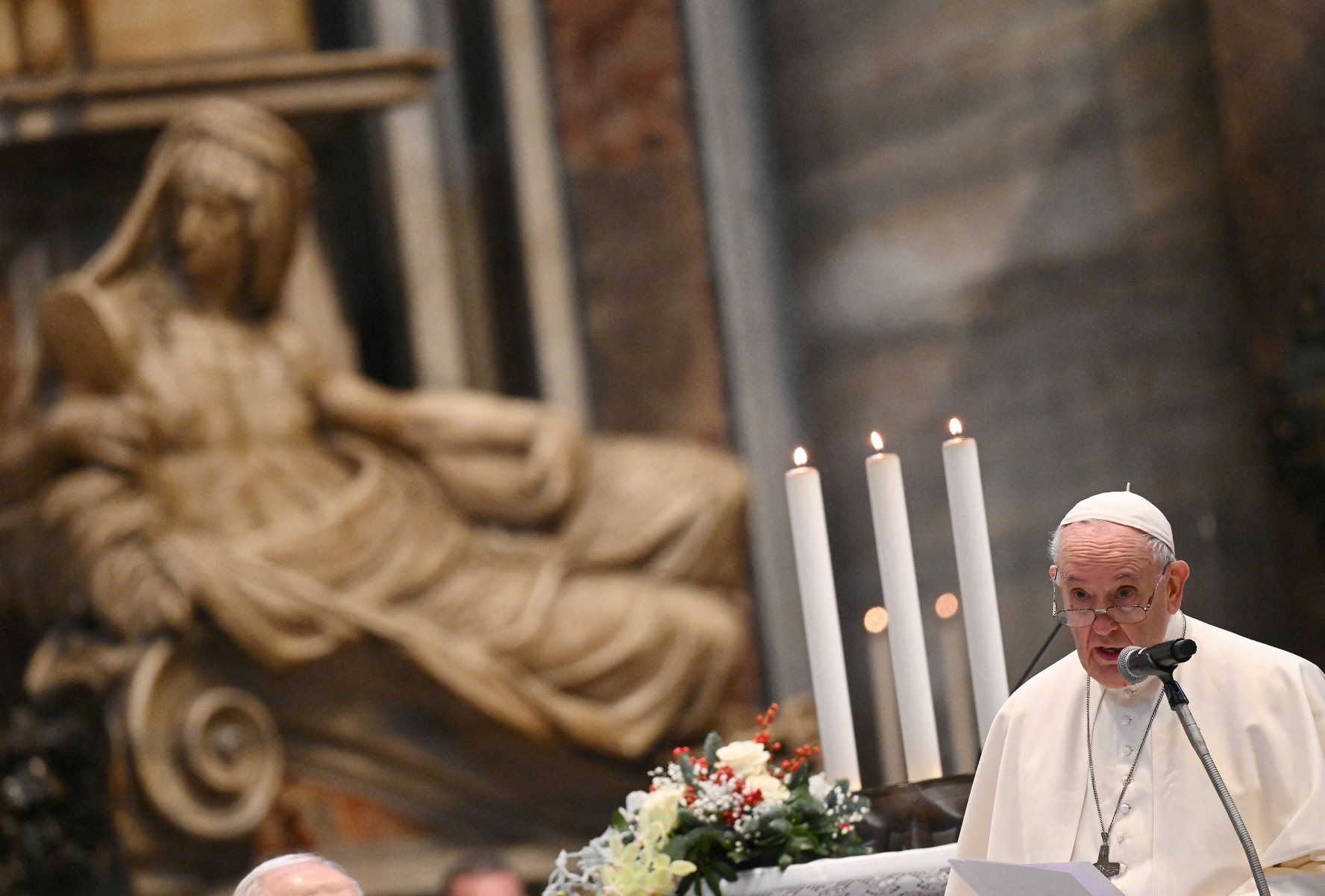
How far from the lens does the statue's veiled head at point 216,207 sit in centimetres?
584

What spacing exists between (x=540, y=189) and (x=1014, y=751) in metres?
3.94

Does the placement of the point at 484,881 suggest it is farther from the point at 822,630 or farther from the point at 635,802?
the point at 822,630

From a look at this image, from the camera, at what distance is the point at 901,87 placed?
6.19 m

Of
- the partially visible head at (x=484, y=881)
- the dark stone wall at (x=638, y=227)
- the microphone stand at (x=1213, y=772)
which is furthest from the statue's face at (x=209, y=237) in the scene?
the microphone stand at (x=1213, y=772)

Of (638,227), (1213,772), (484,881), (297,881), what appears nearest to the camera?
(1213,772)

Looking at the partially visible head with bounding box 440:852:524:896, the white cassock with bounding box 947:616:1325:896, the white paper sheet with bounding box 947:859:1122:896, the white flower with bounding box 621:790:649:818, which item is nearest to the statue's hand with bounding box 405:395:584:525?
the partially visible head with bounding box 440:852:524:896

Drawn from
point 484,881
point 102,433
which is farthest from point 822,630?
point 102,433

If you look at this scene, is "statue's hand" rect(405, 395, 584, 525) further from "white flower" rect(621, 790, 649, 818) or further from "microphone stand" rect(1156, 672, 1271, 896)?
"microphone stand" rect(1156, 672, 1271, 896)

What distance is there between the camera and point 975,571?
8.68 ft

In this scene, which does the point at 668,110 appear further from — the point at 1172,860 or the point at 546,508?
the point at 1172,860

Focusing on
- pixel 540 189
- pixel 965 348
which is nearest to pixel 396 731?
pixel 540 189

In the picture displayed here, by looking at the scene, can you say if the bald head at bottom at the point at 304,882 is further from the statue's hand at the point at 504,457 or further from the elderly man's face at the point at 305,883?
the statue's hand at the point at 504,457

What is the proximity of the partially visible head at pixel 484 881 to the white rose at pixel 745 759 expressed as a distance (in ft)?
5.94

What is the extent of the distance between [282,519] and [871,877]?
11.7 ft
